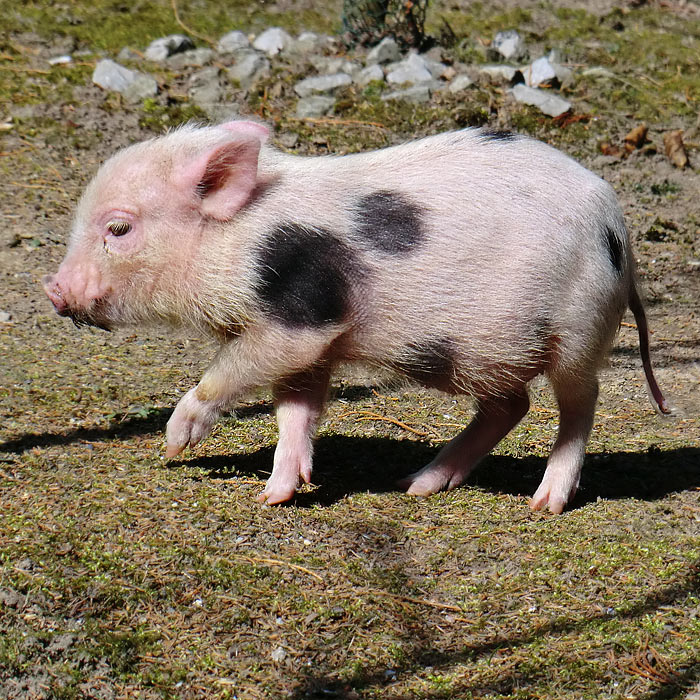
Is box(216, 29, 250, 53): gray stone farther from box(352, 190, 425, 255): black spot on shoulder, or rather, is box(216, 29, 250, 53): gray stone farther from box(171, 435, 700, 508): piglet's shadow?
box(352, 190, 425, 255): black spot on shoulder

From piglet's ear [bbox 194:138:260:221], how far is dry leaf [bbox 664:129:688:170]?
209 inches

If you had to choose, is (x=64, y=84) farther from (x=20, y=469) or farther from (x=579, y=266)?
(x=579, y=266)

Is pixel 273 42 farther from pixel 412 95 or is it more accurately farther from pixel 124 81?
pixel 412 95

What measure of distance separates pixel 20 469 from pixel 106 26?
6.46 meters

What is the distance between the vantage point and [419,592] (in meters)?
3.78

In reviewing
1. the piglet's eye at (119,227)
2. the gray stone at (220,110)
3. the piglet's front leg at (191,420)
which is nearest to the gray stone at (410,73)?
the gray stone at (220,110)

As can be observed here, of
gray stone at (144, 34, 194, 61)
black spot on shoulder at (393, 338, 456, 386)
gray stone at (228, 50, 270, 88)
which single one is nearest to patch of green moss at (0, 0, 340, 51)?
gray stone at (144, 34, 194, 61)

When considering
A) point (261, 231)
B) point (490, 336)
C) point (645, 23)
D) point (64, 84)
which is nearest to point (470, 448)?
point (490, 336)

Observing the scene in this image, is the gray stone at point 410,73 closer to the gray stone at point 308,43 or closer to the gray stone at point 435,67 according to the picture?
the gray stone at point 435,67

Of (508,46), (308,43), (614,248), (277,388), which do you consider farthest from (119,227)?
(508,46)

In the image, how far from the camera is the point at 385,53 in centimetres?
920

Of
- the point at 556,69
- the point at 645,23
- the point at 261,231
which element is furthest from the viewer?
Answer: the point at 645,23

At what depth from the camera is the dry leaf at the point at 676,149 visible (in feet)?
27.4

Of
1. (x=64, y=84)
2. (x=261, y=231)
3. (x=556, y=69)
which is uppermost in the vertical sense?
(x=261, y=231)
